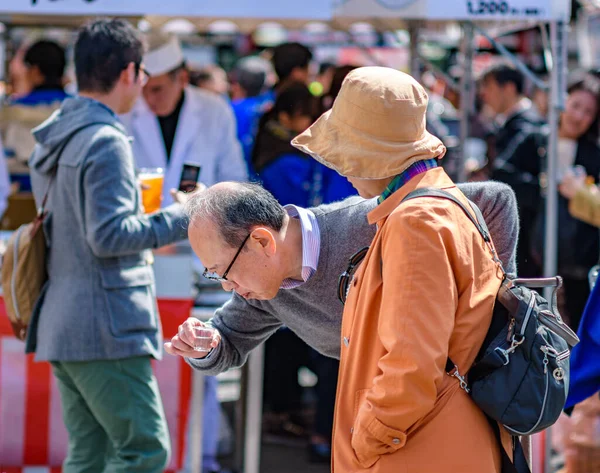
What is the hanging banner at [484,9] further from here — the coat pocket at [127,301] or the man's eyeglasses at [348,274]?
the man's eyeglasses at [348,274]

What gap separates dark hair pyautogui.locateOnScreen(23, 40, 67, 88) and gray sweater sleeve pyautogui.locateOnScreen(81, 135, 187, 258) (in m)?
3.55

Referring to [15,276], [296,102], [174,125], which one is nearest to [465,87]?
[296,102]

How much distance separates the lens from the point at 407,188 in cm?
196

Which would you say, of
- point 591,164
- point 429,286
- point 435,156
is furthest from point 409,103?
point 591,164

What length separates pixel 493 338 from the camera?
6.38 feet

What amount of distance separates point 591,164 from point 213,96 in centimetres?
212

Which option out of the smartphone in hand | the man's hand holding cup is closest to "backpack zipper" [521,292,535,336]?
the man's hand holding cup

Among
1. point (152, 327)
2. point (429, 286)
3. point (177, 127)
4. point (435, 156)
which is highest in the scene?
point (435, 156)

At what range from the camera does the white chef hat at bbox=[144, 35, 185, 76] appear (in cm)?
460

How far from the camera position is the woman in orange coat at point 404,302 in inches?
71.4

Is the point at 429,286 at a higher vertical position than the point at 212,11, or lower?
lower

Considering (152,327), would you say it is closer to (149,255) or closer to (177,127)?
(149,255)

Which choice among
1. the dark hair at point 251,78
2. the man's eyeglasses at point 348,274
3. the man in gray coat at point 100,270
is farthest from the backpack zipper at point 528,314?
the dark hair at point 251,78

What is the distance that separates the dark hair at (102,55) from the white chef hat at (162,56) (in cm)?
142
